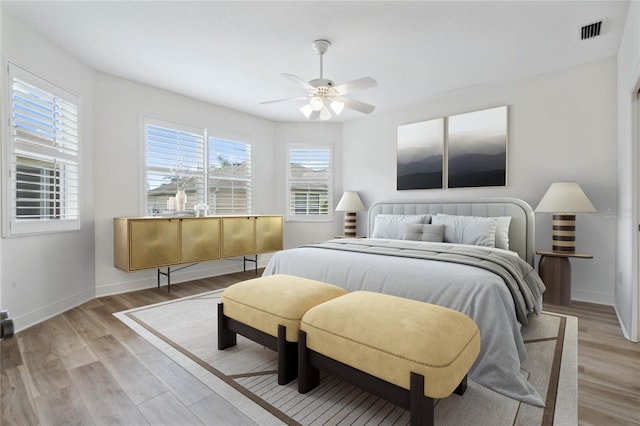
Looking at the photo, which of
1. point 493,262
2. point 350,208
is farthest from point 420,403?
point 350,208

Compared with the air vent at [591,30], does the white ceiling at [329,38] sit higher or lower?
higher

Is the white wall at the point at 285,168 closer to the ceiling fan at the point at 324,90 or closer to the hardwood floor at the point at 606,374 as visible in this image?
the ceiling fan at the point at 324,90

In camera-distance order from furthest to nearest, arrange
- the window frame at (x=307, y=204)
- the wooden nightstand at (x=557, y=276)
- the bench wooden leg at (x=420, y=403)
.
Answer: the window frame at (x=307, y=204), the wooden nightstand at (x=557, y=276), the bench wooden leg at (x=420, y=403)

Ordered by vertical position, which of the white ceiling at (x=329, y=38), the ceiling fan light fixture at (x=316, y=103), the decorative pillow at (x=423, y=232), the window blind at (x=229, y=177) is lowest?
the decorative pillow at (x=423, y=232)

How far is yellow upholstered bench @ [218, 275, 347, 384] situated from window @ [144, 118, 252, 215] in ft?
8.84

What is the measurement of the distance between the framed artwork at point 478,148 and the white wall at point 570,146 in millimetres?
89

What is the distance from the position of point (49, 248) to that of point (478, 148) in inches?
201

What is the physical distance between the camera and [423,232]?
3775 mm

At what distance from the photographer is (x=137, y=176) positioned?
4.13 m

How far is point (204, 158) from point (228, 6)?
2.70 m

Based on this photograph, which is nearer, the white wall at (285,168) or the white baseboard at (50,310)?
Answer: the white baseboard at (50,310)

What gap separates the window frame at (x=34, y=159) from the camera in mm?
2650

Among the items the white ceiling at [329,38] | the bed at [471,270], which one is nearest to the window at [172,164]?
the white ceiling at [329,38]

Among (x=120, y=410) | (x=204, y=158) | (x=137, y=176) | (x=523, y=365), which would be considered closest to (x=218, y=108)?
(x=204, y=158)
